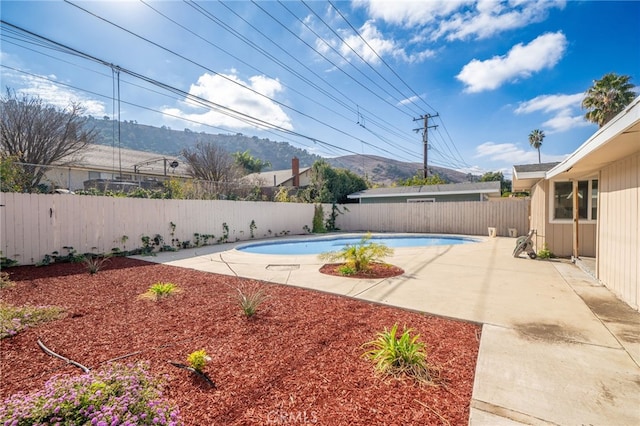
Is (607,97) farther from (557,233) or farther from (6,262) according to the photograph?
(6,262)

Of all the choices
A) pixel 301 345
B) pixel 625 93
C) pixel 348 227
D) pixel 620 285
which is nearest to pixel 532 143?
pixel 625 93

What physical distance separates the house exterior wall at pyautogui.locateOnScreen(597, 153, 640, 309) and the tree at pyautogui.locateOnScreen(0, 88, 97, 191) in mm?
14559

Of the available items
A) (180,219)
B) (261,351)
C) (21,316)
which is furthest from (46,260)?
(261,351)

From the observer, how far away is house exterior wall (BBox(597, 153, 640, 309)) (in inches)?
141

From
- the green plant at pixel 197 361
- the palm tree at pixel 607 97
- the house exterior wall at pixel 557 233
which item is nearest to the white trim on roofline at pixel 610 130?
the house exterior wall at pixel 557 233

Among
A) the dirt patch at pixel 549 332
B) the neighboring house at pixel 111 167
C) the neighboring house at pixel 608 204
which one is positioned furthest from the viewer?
the neighboring house at pixel 111 167

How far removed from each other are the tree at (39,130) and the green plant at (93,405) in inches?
444

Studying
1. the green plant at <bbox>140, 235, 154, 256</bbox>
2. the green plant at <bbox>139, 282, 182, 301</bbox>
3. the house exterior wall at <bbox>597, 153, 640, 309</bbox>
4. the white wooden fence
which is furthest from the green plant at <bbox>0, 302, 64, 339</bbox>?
the house exterior wall at <bbox>597, 153, 640, 309</bbox>

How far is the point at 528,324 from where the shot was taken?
3213 millimetres

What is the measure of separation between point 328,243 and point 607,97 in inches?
815

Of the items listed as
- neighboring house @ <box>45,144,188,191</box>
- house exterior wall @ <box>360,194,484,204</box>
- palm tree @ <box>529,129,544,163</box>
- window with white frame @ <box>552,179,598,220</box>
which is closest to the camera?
window with white frame @ <box>552,179,598,220</box>

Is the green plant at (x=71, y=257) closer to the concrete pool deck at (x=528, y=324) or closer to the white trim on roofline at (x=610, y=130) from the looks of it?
the concrete pool deck at (x=528, y=324)

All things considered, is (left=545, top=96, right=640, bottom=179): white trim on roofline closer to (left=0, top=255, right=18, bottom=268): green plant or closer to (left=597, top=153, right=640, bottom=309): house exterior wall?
(left=597, top=153, right=640, bottom=309): house exterior wall

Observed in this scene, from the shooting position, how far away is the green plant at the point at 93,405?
1.37 metres
